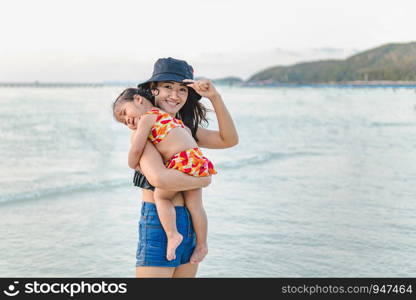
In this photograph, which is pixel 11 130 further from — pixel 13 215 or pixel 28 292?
pixel 28 292

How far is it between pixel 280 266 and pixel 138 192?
335 centimetres

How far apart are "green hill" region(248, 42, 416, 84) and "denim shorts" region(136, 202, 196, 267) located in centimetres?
1903

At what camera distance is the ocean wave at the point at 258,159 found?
10.4m

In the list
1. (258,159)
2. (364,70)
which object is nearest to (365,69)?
(364,70)

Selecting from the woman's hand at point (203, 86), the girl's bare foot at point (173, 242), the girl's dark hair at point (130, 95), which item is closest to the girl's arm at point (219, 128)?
the woman's hand at point (203, 86)

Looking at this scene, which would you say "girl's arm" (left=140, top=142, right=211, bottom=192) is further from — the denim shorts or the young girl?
the denim shorts

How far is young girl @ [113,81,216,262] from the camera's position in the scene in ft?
7.41

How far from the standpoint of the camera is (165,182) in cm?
221

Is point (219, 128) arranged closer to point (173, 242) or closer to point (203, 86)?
point (203, 86)

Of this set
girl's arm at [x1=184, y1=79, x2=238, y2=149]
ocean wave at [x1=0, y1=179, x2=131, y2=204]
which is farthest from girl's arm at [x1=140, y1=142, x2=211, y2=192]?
ocean wave at [x1=0, y1=179, x2=131, y2=204]

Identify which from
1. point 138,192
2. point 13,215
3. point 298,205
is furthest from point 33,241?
point 298,205

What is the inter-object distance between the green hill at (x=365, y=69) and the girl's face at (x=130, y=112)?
18981 mm

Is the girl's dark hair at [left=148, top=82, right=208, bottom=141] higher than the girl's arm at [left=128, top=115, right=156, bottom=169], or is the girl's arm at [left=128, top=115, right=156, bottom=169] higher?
the girl's dark hair at [left=148, top=82, right=208, bottom=141]

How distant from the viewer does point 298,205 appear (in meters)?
6.99
